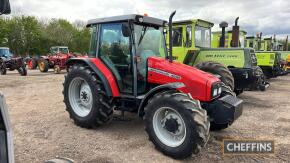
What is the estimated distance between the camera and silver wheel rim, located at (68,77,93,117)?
17.6 feet

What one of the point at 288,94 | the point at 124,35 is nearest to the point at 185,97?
the point at 124,35

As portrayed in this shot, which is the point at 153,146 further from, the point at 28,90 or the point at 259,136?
the point at 28,90

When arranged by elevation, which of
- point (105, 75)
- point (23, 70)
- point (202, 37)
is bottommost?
point (23, 70)

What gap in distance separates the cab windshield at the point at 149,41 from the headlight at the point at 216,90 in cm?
128

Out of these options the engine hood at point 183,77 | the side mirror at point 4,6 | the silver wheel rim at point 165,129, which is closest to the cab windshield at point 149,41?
the engine hood at point 183,77

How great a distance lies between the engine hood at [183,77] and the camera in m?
4.15

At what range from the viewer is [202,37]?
8.70m

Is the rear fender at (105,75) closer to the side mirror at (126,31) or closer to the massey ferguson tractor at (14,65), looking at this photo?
the side mirror at (126,31)

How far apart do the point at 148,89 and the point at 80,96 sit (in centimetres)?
150

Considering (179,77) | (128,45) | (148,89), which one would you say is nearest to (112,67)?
(128,45)

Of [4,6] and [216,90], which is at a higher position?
[4,6]

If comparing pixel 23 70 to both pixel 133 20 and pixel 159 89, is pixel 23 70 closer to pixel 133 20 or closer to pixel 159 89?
pixel 133 20

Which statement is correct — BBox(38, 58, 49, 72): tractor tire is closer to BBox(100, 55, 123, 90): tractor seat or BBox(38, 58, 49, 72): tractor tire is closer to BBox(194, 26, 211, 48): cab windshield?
BBox(194, 26, 211, 48): cab windshield

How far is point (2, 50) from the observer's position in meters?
23.3
